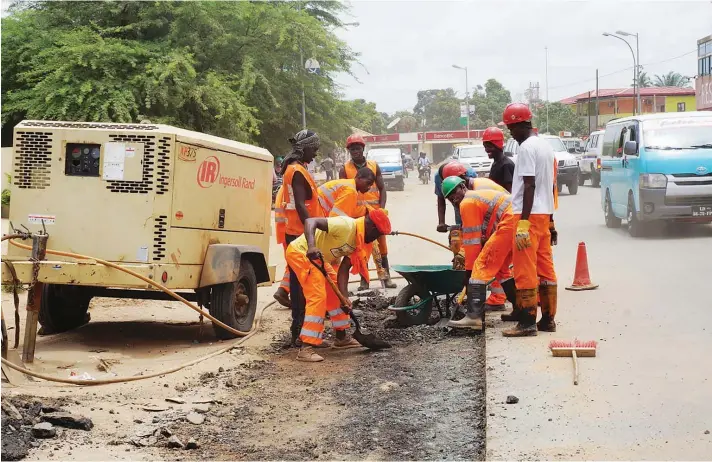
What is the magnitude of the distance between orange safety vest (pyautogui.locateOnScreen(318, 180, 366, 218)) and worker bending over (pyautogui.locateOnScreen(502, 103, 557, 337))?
2029 millimetres

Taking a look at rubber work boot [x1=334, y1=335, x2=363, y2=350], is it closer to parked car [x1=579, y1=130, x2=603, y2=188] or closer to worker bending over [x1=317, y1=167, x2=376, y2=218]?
worker bending over [x1=317, y1=167, x2=376, y2=218]

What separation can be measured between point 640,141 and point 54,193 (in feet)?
34.1

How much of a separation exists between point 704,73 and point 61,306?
45.7 m

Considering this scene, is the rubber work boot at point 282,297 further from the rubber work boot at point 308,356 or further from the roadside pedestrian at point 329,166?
the roadside pedestrian at point 329,166

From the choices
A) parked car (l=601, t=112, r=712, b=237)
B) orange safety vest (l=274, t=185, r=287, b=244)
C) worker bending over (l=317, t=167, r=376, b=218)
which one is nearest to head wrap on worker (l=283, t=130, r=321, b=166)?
worker bending over (l=317, t=167, r=376, b=218)

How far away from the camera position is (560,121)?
86312mm

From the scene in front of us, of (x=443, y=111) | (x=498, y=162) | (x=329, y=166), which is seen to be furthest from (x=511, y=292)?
(x=443, y=111)

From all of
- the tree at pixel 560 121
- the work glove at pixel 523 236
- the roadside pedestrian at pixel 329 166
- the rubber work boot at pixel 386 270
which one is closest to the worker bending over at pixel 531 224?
the work glove at pixel 523 236

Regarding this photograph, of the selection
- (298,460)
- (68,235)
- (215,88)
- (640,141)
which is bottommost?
(298,460)

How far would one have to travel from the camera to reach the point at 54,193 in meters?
8.27

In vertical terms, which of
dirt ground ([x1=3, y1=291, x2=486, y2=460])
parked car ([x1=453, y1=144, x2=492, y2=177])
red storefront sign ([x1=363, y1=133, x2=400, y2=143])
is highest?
red storefront sign ([x1=363, y1=133, x2=400, y2=143])

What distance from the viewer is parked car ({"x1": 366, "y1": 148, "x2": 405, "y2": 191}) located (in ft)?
128

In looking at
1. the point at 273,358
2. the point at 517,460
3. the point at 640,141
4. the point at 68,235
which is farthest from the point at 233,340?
the point at 640,141

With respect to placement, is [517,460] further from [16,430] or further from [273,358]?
[273,358]
